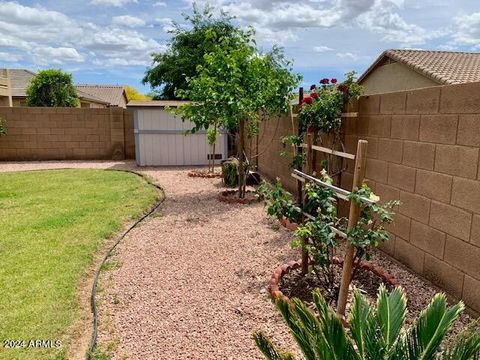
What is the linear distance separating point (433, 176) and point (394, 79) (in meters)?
13.9

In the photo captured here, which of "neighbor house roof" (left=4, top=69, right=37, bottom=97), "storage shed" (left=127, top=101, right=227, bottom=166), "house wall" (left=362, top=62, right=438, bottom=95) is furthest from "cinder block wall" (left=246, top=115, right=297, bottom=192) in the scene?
"neighbor house roof" (left=4, top=69, right=37, bottom=97)

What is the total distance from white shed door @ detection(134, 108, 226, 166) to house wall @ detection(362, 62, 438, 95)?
6.87 metres

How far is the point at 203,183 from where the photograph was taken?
843 centimetres

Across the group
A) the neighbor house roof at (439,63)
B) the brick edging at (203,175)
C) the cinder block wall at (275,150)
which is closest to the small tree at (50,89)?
the brick edging at (203,175)

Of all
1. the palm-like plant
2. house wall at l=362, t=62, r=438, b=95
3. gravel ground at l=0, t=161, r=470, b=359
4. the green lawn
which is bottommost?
gravel ground at l=0, t=161, r=470, b=359

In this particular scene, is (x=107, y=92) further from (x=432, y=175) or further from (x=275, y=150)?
(x=432, y=175)

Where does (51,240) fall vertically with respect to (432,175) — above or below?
below

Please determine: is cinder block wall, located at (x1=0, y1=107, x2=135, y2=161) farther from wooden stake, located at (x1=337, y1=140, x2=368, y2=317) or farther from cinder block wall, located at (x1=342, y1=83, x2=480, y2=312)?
wooden stake, located at (x1=337, y1=140, x2=368, y2=317)

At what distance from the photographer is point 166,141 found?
11.0 meters

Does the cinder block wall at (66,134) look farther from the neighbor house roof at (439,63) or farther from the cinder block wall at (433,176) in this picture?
the neighbor house roof at (439,63)

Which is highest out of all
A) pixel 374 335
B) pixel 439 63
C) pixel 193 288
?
pixel 439 63

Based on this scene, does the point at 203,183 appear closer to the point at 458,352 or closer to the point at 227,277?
the point at 227,277

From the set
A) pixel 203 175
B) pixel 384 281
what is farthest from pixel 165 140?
pixel 384 281

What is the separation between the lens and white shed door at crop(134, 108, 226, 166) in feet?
35.7
